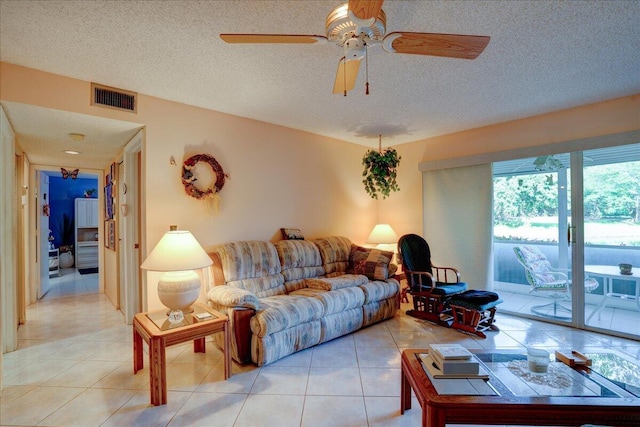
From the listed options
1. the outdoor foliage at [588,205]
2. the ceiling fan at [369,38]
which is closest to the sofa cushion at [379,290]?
the outdoor foliage at [588,205]

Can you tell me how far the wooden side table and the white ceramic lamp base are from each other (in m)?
0.13

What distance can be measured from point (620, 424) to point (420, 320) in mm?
2317

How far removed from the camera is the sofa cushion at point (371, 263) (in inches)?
148

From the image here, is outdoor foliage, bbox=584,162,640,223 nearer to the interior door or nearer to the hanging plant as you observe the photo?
the hanging plant

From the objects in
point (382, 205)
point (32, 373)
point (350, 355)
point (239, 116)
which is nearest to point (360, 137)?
point (382, 205)

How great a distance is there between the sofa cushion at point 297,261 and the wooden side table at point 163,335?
106cm

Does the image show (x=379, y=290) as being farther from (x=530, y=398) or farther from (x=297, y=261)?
(x=530, y=398)

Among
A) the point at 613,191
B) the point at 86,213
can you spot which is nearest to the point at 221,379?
the point at 613,191

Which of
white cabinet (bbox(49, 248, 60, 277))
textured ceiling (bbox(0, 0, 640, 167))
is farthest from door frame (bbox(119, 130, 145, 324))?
white cabinet (bbox(49, 248, 60, 277))

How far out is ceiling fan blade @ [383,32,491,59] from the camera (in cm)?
153

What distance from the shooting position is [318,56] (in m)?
2.23

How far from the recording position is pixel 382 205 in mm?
5270

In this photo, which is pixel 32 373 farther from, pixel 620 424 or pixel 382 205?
pixel 382 205

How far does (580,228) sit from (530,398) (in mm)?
2827
